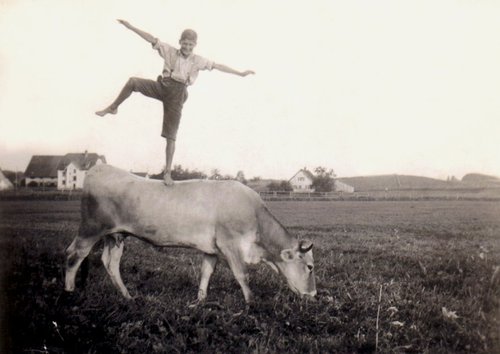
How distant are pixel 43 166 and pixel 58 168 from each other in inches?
6.5

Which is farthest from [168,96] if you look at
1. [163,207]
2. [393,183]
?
[393,183]

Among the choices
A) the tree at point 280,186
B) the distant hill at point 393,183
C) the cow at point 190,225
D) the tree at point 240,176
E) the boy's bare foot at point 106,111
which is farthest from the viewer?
the distant hill at point 393,183

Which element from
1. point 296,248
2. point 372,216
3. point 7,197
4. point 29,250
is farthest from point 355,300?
point 372,216

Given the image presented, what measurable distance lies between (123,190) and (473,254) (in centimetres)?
389

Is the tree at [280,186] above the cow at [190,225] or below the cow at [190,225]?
above

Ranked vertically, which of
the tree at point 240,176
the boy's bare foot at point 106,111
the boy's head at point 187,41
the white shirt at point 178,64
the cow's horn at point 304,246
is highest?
the boy's head at point 187,41

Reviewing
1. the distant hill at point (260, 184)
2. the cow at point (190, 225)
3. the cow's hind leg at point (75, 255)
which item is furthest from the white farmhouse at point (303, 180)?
the cow's hind leg at point (75, 255)

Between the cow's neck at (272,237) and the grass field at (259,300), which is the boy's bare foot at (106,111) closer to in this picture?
the grass field at (259,300)

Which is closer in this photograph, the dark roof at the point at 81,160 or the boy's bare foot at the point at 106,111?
the boy's bare foot at the point at 106,111

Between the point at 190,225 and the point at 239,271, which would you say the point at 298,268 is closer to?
the point at 239,271

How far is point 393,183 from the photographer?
632 cm

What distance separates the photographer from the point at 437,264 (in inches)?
208

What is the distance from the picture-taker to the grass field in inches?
140

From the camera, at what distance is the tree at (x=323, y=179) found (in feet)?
17.1
